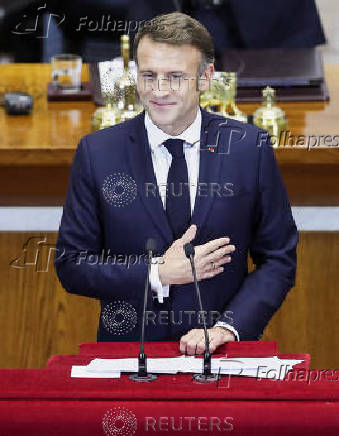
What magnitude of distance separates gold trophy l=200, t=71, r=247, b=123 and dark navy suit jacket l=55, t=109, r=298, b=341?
3.13ft

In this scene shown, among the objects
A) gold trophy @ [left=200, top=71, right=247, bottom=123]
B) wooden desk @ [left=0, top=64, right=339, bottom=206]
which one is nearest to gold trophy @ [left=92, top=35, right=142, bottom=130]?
wooden desk @ [left=0, top=64, right=339, bottom=206]

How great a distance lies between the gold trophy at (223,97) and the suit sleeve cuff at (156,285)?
1.13m

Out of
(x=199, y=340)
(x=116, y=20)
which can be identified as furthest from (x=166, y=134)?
(x=116, y=20)

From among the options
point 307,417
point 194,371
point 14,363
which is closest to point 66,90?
point 14,363

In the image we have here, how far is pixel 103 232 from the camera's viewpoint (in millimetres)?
2473

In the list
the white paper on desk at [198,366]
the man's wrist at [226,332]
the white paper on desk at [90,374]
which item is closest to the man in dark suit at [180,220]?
the man's wrist at [226,332]

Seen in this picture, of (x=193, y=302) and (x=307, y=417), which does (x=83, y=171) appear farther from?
(x=307, y=417)

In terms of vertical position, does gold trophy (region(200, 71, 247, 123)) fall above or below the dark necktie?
above

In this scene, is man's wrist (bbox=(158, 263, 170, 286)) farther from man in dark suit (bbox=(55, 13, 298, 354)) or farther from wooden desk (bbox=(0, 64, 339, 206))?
wooden desk (bbox=(0, 64, 339, 206))

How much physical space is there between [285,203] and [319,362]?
1.13m

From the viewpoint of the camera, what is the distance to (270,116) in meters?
3.45

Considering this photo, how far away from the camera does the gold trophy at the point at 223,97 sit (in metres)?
3.47

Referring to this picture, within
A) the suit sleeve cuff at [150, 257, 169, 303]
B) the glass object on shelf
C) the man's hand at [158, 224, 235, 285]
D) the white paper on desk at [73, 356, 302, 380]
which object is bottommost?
the white paper on desk at [73, 356, 302, 380]

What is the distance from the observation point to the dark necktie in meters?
2.45
